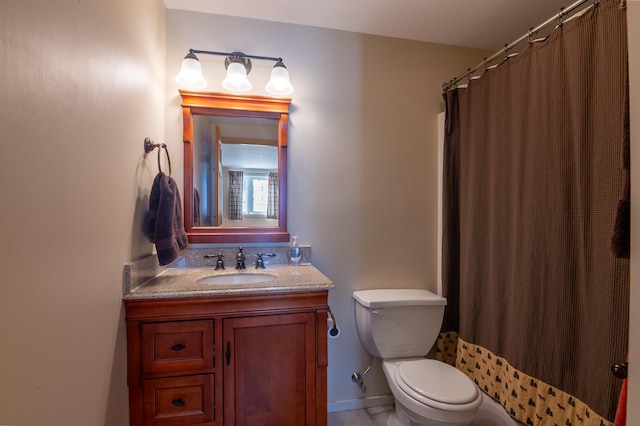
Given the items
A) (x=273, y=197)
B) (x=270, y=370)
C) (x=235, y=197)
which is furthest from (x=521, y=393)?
(x=235, y=197)

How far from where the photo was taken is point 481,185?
63.9 inches

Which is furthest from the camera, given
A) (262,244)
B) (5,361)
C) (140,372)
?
(262,244)

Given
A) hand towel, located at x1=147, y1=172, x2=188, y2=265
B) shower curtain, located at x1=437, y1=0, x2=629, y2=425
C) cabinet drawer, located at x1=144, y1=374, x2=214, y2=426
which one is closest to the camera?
shower curtain, located at x1=437, y1=0, x2=629, y2=425

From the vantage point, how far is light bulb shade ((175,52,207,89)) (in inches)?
59.6

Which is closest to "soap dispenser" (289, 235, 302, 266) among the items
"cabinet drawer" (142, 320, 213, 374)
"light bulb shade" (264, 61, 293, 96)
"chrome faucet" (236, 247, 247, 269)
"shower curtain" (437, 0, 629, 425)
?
"chrome faucet" (236, 247, 247, 269)

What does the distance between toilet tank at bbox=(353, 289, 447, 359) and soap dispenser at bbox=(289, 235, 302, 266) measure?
17.9 inches

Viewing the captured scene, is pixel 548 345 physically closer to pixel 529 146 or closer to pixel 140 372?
pixel 529 146

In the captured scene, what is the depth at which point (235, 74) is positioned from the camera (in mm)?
1575

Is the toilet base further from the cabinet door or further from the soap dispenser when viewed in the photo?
the soap dispenser

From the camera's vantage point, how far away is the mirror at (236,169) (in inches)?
65.9

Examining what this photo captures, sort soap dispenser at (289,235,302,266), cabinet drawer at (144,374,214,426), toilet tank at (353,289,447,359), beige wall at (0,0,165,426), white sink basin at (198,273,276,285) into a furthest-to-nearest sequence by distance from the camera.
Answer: soap dispenser at (289,235,302,266), toilet tank at (353,289,447,359), white sink basin at (198,273,276,285), cabinet drawer at (144,374,214,426), beige wall at (0,0,165,426)

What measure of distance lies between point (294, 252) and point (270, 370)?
2.18ft

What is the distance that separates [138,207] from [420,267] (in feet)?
5.64

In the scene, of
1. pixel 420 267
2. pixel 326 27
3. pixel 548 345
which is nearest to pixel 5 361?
pixel 548 345
